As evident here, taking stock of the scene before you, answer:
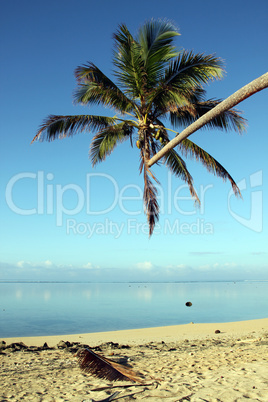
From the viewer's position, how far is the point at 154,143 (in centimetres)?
1188

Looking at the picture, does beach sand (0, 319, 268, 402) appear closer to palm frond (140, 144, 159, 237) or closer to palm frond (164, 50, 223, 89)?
palm frond (140, 144, 159, 237)

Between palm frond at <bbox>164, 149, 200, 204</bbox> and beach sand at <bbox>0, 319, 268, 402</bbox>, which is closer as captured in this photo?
beach sand at <bbox>0, 319, 268, 402</bbox>

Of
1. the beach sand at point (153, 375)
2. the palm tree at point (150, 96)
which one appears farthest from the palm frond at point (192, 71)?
the beach sand at point (153, 375)

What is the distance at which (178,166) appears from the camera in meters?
12.6

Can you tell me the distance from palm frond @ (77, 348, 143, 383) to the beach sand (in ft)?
0.39

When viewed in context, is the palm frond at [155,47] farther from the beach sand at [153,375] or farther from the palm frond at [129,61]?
the beach sand at [153,375]

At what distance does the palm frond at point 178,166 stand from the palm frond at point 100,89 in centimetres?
237

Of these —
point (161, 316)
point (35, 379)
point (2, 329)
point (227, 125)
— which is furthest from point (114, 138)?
point (161, 316)

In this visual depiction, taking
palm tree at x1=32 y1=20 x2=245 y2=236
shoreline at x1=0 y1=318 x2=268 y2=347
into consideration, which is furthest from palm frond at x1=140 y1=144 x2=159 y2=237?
shoreline at x1=0 y1=318 x2=268 y2=347

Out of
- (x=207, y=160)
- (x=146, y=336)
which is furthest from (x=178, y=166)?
(x=146, y=336)

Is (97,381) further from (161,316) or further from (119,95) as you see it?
(161,316)

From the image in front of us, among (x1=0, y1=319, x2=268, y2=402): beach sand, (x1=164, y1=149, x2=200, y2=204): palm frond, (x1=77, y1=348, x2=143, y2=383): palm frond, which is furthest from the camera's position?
(x1=164, y1=149, x2=200, y2=204): palm frond

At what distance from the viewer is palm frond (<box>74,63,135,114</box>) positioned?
1087 cm

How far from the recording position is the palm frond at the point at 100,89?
10.9 m
